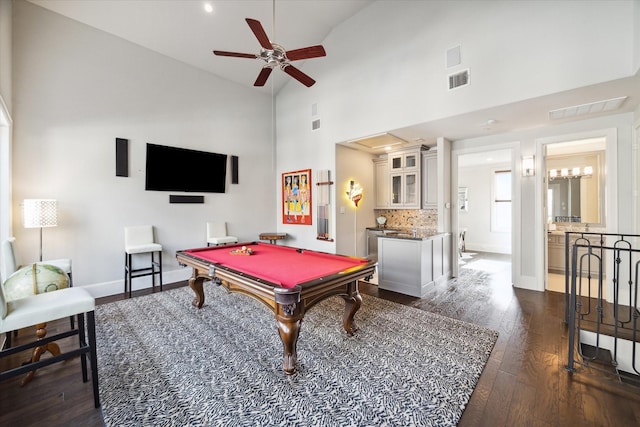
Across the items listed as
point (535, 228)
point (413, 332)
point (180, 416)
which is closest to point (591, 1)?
point (535, 228)

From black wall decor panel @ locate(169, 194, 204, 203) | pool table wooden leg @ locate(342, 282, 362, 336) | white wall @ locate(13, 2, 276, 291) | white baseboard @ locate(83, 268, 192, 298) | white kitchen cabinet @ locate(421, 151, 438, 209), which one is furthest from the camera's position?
white kitchen cabinet @ locate(421, 151, 438, 209)

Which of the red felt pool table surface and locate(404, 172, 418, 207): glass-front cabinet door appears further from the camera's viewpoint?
locate(404, 172, 418, 207): glass-front cabinet door

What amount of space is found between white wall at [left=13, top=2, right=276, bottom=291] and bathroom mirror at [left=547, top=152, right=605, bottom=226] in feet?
23.8

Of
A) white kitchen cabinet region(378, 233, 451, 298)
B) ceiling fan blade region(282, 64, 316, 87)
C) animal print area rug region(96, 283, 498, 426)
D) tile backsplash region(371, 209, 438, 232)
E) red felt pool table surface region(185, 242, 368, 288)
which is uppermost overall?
ceiling fan blade region(282, 64, 316, 87)

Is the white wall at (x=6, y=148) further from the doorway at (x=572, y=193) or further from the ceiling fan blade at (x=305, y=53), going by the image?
the doorway at (x=572, y=193)

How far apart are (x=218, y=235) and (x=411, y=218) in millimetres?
4318

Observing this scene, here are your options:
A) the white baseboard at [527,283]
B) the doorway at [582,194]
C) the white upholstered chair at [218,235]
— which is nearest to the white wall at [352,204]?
the white upholstered chair at [218,235]

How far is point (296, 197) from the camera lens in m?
6.14

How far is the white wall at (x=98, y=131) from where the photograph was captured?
364 cm

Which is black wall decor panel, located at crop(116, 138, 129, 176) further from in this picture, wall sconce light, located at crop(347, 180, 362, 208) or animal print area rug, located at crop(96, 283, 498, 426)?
wall sconce light, located at crop(347, 180, 362, 208)

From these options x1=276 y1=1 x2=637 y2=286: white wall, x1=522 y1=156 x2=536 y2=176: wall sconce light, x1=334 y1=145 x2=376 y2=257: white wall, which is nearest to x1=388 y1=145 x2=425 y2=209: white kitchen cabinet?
x1=334 y1=145 x2=376 y2=257: white wall

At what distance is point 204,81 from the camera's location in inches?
210

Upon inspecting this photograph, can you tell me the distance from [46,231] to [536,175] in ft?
24.7

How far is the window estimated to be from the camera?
25.5ft
